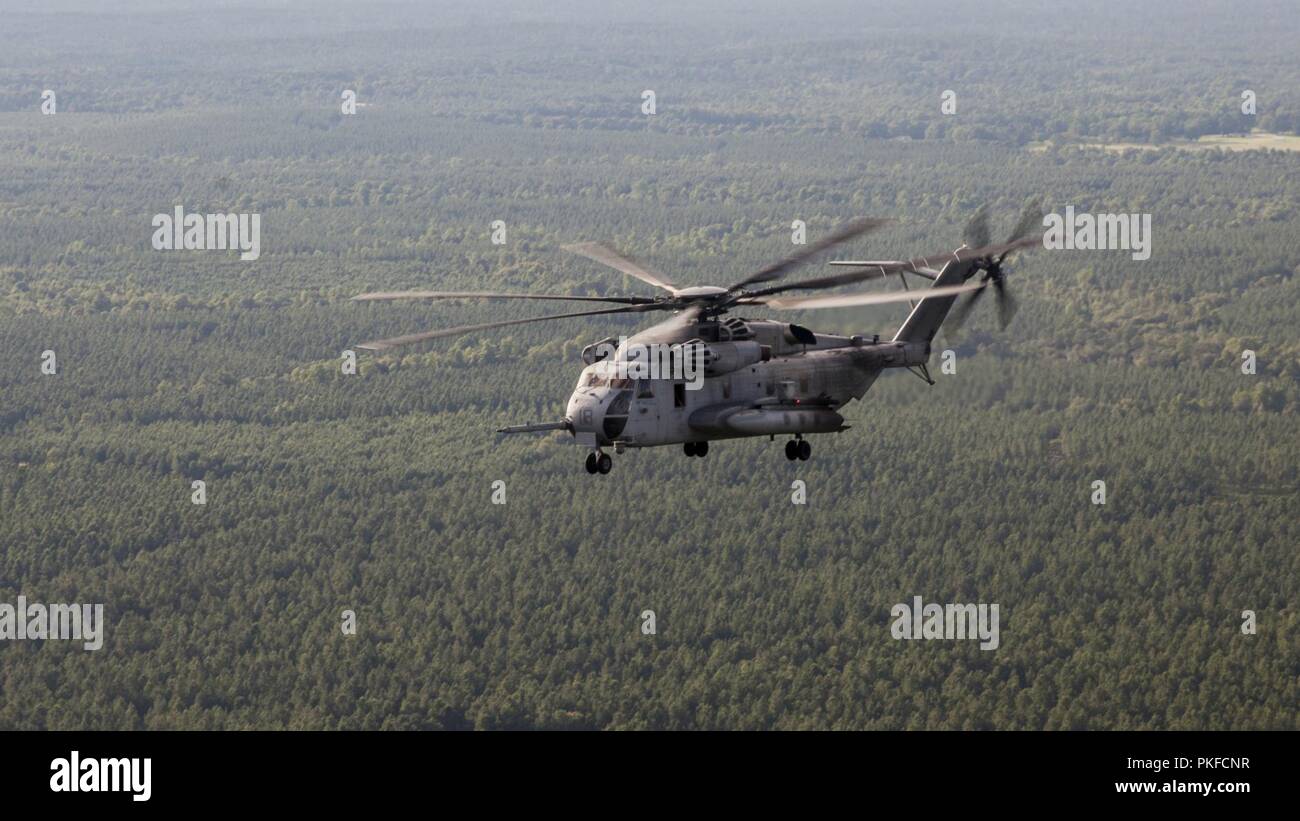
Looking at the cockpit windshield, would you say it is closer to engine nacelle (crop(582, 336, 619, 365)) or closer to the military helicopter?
the military helicopter

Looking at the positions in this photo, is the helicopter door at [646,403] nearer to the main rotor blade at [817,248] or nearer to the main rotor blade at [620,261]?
the main rotor blade at [620,261]

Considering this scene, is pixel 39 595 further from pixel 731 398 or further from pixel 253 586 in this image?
pixel 731 398

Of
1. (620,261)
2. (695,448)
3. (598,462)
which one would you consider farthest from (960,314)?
(598,462)

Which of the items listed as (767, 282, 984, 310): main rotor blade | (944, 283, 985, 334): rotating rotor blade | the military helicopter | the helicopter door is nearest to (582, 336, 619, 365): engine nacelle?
the military helicopter

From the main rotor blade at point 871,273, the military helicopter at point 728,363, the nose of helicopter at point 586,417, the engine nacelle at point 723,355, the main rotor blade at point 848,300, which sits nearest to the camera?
the main rotor blade at point 848,300

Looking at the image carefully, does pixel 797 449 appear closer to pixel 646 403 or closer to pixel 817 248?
pixel 646 403

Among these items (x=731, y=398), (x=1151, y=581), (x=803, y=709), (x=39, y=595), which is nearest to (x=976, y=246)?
(x=731, y=398)

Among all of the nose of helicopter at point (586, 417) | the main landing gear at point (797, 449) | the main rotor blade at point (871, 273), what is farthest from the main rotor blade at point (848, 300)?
the main landing gear at point (797, 449)
